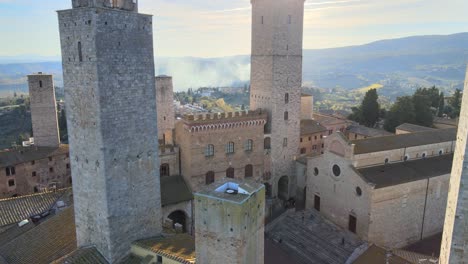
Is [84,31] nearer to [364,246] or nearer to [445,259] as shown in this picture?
[445,259]

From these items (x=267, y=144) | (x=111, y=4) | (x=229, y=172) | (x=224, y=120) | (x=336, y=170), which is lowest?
(x=229, y=172)

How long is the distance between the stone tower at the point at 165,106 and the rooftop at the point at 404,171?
15.0 meters

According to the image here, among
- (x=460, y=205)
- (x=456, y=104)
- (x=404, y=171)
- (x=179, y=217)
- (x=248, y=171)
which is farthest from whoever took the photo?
(x=456, y=104)

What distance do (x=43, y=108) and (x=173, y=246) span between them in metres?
24.2

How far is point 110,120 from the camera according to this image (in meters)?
14.3

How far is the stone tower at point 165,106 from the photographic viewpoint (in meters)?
27.8

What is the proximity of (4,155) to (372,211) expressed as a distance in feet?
99.1

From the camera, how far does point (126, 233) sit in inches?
609

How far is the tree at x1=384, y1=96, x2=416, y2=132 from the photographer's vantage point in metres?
41.2

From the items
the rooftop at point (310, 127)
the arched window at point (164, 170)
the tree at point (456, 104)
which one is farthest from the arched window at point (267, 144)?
the tree at point (456, 104)

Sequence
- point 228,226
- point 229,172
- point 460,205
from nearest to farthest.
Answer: point 460,205
point 228,226
point 229,172

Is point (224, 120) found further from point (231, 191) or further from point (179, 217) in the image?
point (231, 191)

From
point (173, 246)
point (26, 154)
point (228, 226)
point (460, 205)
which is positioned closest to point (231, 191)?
point (228, 226)

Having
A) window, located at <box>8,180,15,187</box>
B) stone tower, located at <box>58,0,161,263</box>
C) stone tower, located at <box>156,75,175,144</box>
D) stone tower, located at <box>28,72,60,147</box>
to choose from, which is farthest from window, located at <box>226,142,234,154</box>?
window, located at <box>8,180,15,187</box>
